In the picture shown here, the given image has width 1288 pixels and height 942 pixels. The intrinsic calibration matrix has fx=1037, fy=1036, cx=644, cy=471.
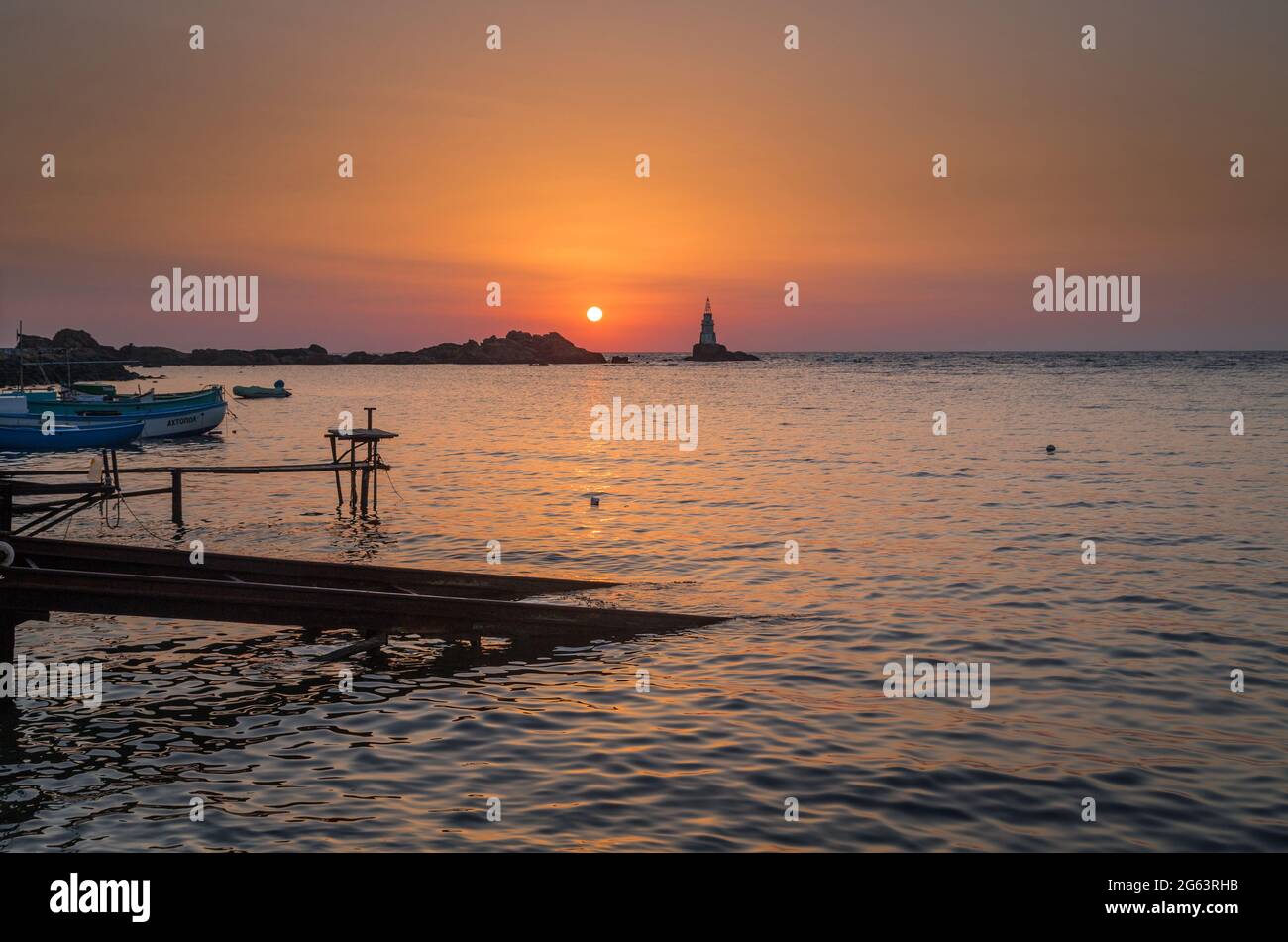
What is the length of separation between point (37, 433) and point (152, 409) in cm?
1381

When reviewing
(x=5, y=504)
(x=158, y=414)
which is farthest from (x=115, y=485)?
(x=158, y=414)

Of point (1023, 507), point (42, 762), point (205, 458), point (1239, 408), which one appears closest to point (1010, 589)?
point (1023, 507)

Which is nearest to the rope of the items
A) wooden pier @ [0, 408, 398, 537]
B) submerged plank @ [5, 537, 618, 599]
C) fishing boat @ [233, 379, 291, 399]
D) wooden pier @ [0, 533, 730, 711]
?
wooden pier @ [0, 408, 398, 537]

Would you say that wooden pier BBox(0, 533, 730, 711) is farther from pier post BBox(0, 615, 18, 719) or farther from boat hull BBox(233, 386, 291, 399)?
boat hull BBox(233, 386, 291, 399)

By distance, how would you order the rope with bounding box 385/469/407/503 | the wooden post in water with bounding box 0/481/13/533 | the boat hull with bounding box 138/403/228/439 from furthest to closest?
1. the boat hull with bounding box 138/403/228/439
2. the rope with bounding box 385/469/407/503
3. the wooden post in water with bounding box 0/481/13/533

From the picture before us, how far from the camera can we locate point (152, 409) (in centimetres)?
6138

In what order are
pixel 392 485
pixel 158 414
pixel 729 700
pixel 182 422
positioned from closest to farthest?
pixel 729 700
pixel 392 485
pixel 158 414
pixel 182 422

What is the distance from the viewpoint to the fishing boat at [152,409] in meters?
54.8

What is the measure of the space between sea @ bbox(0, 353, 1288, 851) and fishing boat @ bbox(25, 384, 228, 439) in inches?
1079

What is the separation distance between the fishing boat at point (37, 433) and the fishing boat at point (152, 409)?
3.59 m

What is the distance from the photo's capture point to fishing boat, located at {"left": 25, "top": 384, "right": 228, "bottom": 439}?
54.8m

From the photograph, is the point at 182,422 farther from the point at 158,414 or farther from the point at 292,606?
the point at 292,606
